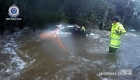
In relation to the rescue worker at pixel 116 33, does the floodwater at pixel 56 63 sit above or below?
below

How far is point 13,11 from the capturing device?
12.2 metres

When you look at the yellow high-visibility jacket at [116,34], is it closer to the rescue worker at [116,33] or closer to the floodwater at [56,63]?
the rescue worker at [116,33]

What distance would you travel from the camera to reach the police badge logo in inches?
468

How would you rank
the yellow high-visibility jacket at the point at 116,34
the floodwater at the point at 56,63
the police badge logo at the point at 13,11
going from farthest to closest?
the police badge logo at the point at 13,11 < the yellow high-visibility jacket at the point at 116,34 < the floodwater at the point at 56,63

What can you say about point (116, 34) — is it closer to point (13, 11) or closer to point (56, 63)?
point (56, 63)

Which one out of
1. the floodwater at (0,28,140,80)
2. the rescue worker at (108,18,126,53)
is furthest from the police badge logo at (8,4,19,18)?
the rescue worker at (108,18,126,53)

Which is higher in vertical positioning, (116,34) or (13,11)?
(13,11)

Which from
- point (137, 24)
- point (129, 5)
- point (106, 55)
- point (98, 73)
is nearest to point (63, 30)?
point (106, 55)

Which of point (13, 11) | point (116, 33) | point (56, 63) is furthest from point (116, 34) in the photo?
point (13, 11)

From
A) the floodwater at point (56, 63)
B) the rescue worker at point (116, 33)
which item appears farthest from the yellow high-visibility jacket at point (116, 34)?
the floodwater at point (56, 63)

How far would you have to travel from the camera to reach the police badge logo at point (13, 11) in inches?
468

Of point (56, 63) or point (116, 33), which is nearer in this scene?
point (56, 63)

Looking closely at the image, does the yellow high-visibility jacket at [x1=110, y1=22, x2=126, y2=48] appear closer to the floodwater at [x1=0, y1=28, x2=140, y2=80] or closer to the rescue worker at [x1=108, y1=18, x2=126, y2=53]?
the rescue worker at [x1=108, y1=18, x2=126, y2=53]

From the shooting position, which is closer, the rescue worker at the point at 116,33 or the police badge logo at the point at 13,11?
the rescue worker at the point at 116,33
